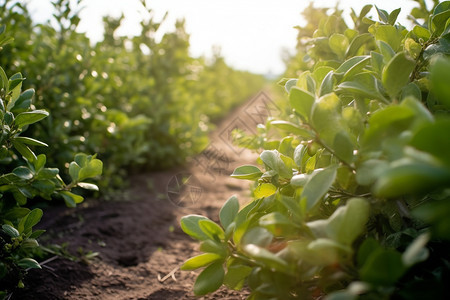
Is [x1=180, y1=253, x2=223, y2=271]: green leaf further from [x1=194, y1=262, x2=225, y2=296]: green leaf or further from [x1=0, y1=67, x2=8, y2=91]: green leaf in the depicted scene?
[x1=0, y1=67, x2=8, y2=91]: green leaf

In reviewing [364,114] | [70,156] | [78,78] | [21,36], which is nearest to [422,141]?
[364,114]

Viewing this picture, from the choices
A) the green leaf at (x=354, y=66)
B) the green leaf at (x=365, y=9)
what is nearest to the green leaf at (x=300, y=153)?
the green leaf at (x=354, y=66)

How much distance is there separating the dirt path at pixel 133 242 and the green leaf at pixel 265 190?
0.59 m

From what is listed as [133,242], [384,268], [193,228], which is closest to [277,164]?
[193,228]

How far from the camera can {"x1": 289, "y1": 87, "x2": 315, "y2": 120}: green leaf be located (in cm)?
78

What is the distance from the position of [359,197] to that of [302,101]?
0.29 m

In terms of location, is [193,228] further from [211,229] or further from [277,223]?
[277,223]

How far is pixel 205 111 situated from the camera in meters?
6.22

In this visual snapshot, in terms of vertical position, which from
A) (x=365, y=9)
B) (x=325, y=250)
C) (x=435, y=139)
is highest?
(x=365, y=9)

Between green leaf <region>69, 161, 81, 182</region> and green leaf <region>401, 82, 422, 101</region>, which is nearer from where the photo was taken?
green leaf <region>401, 82, 422, 101</region>

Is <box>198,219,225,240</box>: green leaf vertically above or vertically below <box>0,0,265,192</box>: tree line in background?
below

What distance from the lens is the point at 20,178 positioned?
4.00 feet

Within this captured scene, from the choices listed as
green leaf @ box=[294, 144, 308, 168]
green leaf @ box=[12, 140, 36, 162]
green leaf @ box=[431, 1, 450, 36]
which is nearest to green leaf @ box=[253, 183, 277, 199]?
green leaf @ box=[294, 144, 308, 168]

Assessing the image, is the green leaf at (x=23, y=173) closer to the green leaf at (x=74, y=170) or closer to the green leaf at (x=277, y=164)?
the green leaf at (x=74, y=170)
